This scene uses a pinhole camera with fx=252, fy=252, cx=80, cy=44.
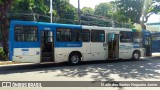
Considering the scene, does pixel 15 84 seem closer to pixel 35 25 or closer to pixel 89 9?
pixel 35 25

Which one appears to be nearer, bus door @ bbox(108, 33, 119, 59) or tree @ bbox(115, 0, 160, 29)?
bus door @ bbox(108, 33, 119, 59)

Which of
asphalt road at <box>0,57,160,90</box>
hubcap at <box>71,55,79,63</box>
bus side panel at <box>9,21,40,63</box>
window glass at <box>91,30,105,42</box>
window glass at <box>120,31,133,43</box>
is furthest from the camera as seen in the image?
window glass at <box>120,31,133,43</box>

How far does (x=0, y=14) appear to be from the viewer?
20109mm

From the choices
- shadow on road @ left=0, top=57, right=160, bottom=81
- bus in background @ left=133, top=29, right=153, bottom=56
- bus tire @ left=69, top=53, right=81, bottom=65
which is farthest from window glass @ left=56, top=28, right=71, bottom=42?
bus in background @ left=133, top=29, right=153, bottom=56

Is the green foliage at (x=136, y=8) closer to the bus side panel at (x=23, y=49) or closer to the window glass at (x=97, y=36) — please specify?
the window glass at (x=97, y=36)

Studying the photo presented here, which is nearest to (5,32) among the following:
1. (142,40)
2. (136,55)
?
(136,55)

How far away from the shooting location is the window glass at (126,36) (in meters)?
19.6

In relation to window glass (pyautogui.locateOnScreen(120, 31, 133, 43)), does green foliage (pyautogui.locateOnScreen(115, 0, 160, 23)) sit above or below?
above

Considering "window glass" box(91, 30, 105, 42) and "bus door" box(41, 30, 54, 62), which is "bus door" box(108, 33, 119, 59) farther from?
"bus door" box(41, 30, 54, 62)

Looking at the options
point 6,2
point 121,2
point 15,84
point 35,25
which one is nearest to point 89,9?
A: point 121,2

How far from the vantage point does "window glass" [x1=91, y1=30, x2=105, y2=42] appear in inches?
696

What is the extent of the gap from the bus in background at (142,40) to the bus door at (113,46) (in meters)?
2.04

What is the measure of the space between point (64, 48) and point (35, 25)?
251 centimetres

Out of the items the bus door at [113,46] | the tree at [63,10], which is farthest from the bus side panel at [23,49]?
the tree at [63,10]
